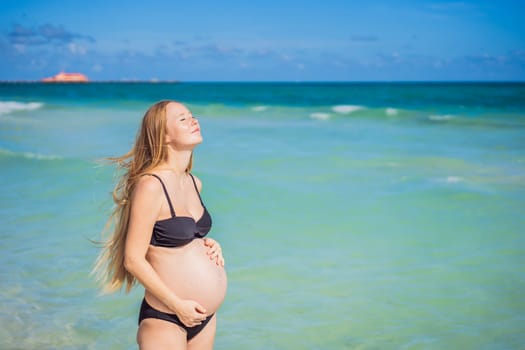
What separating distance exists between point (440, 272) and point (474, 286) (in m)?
0.47

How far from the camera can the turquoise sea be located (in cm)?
504

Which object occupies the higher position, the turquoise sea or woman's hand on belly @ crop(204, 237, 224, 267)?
woman's hand on belly @ crop(204, 237, 224, 267)

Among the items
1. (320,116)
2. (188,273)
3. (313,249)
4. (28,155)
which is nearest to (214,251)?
(188,273)

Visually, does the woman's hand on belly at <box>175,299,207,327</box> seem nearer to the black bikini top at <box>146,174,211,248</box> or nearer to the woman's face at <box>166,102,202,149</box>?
the black bikini top at <box>146,174,211,248</box>

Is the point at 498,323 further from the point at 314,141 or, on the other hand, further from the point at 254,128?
the point at 254,128

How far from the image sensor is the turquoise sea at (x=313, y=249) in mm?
5035

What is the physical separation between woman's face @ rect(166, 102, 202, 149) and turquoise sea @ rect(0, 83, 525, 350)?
659 millimetres

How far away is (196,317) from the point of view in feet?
9.37

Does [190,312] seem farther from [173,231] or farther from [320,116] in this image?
[320,116]

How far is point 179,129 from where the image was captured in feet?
9.42

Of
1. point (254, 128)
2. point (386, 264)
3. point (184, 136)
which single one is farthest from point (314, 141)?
point (184, 136)

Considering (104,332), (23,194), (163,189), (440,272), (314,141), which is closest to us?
(163,189)

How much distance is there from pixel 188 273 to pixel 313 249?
4311 mm

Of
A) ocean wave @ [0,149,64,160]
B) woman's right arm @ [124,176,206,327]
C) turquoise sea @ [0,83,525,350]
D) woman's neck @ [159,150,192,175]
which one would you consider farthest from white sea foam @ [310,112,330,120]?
woman's right arm @ [124,176,206,327]
